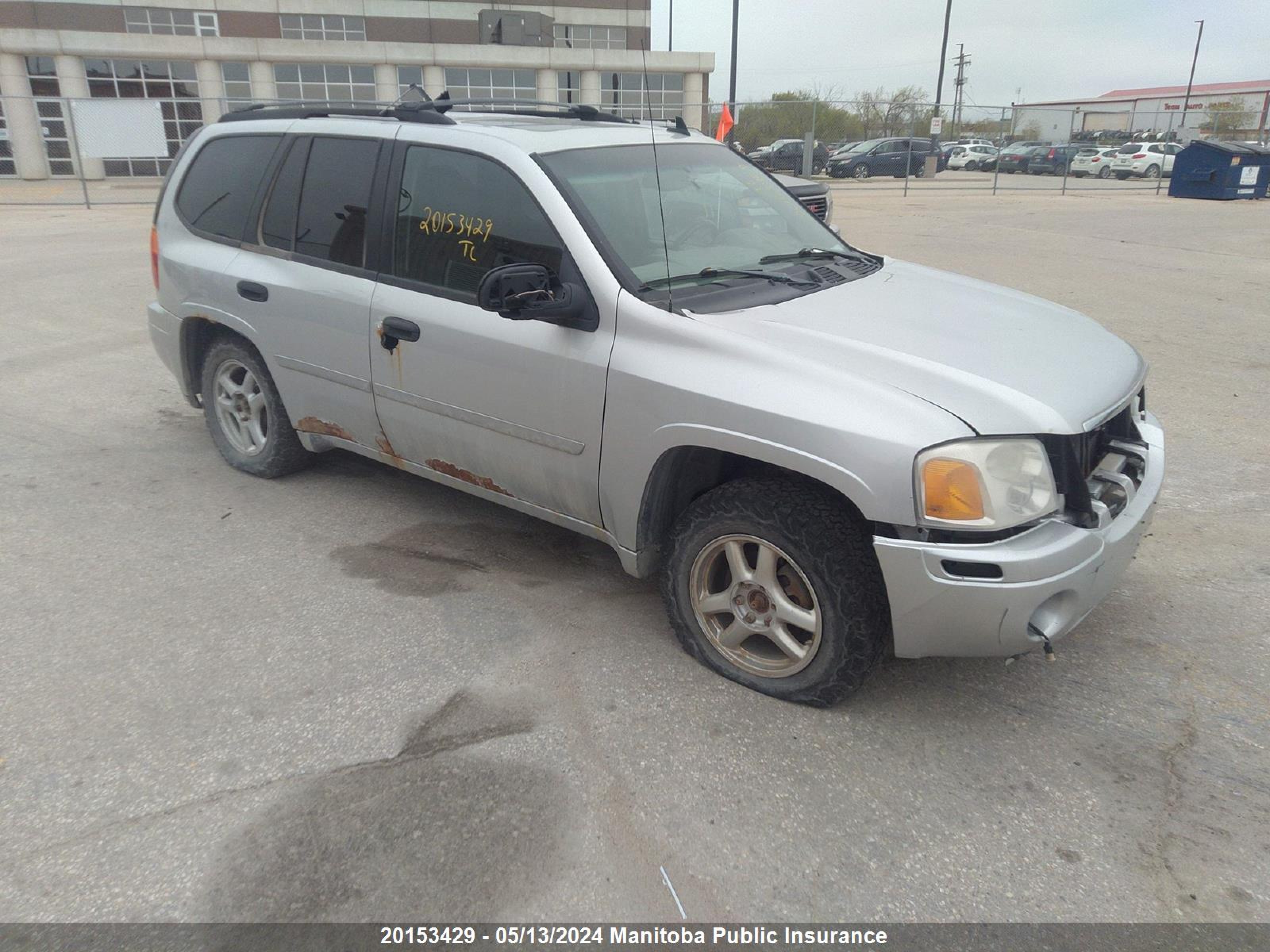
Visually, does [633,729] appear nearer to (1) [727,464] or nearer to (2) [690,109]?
(1) [727,464]

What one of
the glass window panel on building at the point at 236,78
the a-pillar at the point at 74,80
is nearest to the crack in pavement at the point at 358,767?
the a-pillar at the point at 74,80

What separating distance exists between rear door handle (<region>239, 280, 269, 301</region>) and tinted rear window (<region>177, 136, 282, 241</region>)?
302 mm

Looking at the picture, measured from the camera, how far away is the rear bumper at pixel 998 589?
2666mm

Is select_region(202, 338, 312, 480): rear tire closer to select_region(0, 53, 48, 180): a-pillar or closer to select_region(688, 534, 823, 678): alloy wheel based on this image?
select_region(688, 534, 823, 678): alloy wheel

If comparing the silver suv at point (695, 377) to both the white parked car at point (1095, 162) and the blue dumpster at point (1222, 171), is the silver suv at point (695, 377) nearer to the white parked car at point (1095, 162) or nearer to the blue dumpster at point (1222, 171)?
the blue dumpster at point (1222, 171)

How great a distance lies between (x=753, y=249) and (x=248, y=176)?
8.40ft

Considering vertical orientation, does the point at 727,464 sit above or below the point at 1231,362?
above

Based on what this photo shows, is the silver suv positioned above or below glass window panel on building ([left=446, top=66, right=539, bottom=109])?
below

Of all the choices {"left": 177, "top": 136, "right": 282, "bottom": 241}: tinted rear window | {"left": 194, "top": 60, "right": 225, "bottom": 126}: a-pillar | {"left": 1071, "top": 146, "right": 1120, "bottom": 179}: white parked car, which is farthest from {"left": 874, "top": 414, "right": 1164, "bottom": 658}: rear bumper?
{"left": 194, "top": 60, "right": 225, "bottom": 126}: a-pillar

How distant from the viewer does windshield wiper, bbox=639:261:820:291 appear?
3.50 metres

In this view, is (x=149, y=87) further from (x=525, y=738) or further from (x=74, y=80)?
(x=525, y=738)

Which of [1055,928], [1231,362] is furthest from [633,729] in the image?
[1231,362]

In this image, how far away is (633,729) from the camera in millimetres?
3047

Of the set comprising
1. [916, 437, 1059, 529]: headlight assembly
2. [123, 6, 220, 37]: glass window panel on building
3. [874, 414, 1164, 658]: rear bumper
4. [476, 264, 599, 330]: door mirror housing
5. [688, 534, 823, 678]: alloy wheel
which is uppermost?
[123, 6, 220, 37]: glass window panel on building
